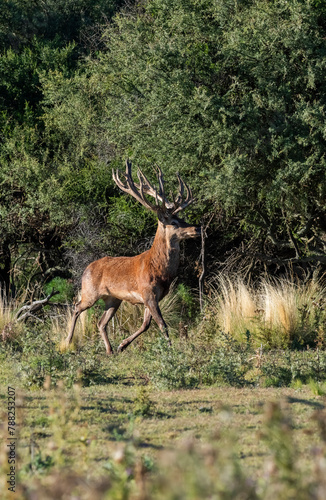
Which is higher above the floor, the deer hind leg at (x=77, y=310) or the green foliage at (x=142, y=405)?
the green foliage at (x=142, y=405)

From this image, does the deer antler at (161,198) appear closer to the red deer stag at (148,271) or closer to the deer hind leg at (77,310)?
the red deer stag at (148,271)

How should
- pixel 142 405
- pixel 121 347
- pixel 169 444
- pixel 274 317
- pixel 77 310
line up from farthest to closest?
pixel 274 317
pixel 77 310
pixel 121 347
pixel 142 405
pixel 169 444

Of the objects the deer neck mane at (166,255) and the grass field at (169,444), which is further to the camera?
the deer neck mane at (166,255)

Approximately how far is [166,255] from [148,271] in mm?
386

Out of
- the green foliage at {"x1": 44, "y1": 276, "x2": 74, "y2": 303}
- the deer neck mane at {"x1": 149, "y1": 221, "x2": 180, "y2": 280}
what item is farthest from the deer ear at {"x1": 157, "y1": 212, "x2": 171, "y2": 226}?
the green foliage at {"x1": 44, "y1": 276, "x2": 74, "y2": 303}

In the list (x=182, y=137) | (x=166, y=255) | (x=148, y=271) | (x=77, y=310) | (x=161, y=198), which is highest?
(x=182, y=137)

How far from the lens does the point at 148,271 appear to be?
1015 cm

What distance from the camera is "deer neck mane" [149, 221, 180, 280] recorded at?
10.1 meters

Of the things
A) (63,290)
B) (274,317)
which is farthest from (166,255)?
(63,290)

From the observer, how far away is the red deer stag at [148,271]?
10.0 meters

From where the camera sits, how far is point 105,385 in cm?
779

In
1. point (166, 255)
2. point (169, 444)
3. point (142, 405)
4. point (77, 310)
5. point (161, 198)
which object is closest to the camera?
point (169, 444)

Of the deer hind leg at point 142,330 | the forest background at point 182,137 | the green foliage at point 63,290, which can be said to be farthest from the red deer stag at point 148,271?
the green foliage at point 63,290

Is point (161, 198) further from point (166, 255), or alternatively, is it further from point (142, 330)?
point (142, 330)
